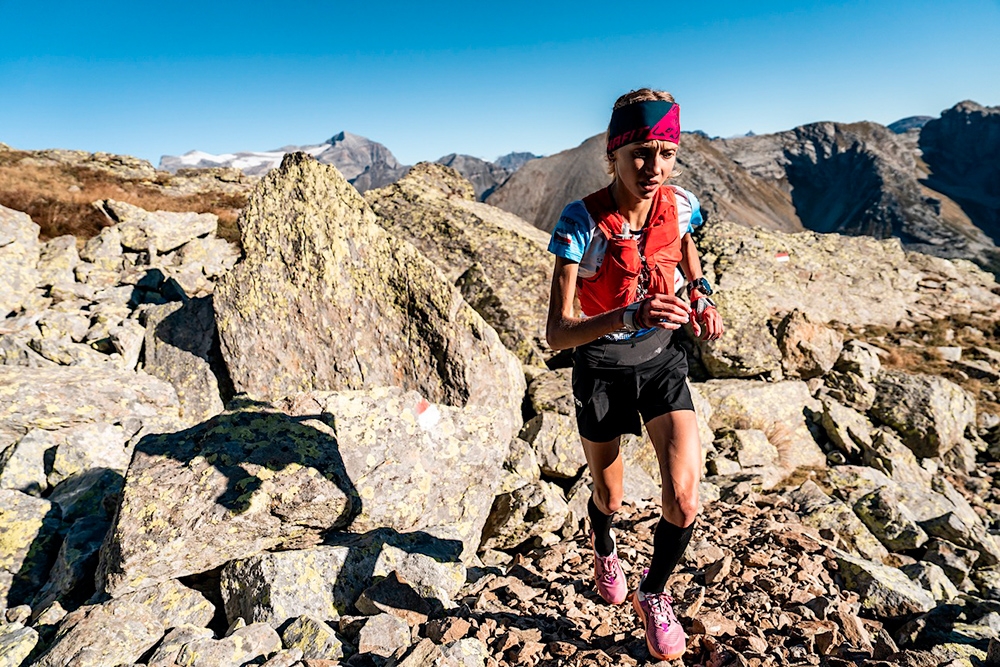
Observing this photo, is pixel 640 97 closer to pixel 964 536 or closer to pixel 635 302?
pixel 635 302

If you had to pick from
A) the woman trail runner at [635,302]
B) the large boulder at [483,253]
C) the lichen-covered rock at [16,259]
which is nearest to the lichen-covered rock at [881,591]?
the woman trail runner at [635,302]

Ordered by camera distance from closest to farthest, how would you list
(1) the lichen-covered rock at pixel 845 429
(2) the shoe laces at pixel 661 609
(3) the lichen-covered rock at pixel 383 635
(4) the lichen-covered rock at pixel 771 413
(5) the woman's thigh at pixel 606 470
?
(2) the shoe laces at pixel 661 609 → (3) the lichen-covered rock at pixel 383 635 → (5) the woman's thigh at pixel 606 470 → (4) the lichen-covered rock at pixel 771 413 → (1) the lichen-covered rock at pixel 845 429

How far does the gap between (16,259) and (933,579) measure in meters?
19.5

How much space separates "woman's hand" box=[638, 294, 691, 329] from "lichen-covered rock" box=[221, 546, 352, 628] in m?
4.33

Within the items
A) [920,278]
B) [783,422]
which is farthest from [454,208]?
[920,278]

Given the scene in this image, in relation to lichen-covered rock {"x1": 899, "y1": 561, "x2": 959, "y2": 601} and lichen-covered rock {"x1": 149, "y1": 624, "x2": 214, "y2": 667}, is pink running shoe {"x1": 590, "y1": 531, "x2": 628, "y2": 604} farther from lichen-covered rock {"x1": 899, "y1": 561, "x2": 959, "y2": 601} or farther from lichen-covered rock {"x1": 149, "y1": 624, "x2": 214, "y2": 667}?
lichen-covered rock {"x1": 899, "y1": 561, "x2": 959, "y2": 601}

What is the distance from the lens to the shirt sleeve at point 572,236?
4.26 metres

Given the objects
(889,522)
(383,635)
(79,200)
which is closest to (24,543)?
(383,635)

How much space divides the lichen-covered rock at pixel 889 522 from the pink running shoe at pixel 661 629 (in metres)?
6.74

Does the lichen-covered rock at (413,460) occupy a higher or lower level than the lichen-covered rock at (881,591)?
higher

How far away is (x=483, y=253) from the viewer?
1410cm

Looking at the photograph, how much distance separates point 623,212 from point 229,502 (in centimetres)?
506

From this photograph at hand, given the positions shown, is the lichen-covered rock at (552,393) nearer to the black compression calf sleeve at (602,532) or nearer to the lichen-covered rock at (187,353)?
the black compression calf sleeve at (602,532)

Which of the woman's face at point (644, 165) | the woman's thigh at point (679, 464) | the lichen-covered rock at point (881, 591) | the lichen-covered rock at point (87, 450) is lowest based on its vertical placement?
the lichen-covered rock at point (881, 591)
